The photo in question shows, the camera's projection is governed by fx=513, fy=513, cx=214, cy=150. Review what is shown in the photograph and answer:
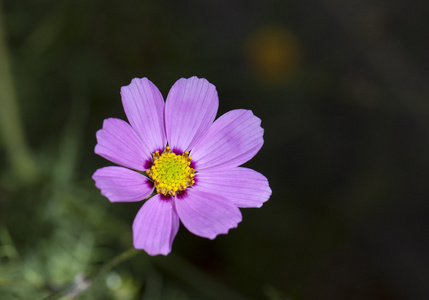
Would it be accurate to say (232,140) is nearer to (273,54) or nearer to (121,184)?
(121,184)

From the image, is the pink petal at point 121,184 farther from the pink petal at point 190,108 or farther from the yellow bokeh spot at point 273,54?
the yellow bokeh spot at point 273,54

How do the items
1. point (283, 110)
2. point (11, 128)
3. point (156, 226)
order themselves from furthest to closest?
1. point (283, 110)
2. point (11, 128)
3. point (156, 226)

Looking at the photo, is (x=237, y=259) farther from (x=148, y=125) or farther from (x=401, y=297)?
(x=148, y=125)

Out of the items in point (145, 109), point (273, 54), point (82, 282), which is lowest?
point (82, 282)

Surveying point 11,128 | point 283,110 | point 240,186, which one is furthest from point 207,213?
point 283,110

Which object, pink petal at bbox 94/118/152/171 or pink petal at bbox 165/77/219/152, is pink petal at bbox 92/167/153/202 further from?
pink petal at bbox 165/77/219/152

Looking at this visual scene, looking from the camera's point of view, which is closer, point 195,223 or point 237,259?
point 195,223

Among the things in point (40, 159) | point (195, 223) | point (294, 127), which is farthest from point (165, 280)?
point (195, 223)
